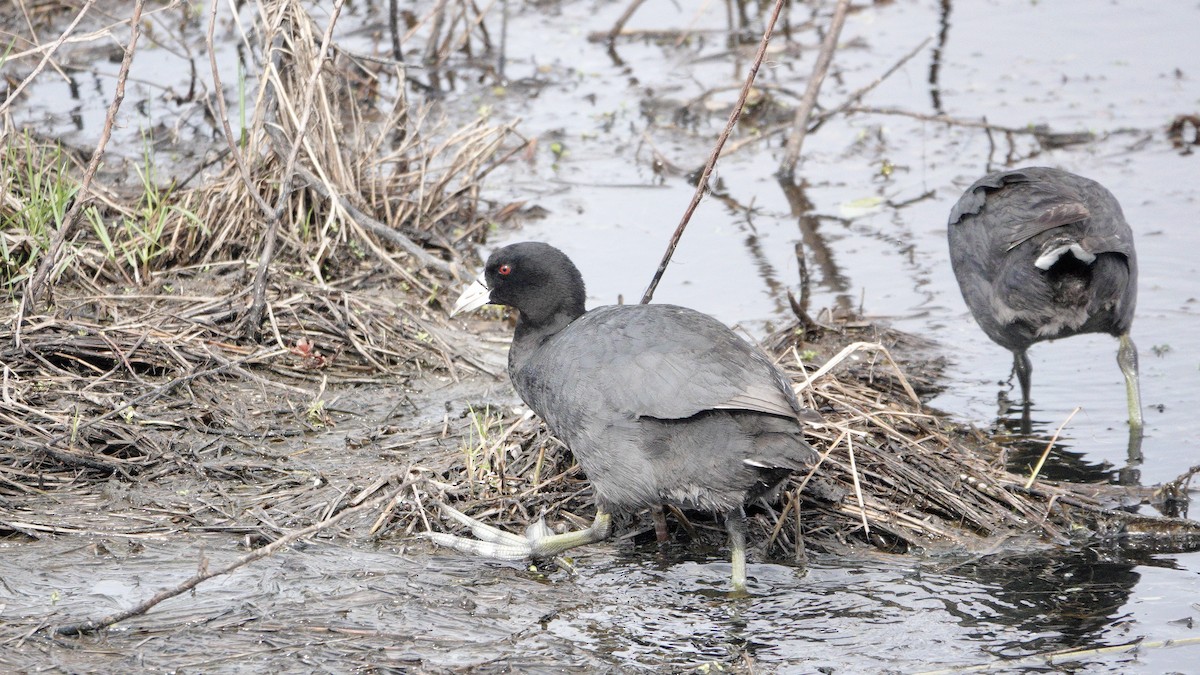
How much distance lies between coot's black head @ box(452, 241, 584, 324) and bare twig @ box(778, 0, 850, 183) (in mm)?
3496

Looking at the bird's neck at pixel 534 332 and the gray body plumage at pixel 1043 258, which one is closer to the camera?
the bird's neck at pixel 534 332

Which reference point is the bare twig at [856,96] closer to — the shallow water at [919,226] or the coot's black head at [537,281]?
the shallow water at [919,226]

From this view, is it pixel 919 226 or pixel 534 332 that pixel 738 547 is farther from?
pixel 919 226

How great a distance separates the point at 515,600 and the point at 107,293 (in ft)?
8.57

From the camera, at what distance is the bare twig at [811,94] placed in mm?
7242

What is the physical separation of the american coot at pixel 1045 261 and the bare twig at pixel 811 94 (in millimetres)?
2266


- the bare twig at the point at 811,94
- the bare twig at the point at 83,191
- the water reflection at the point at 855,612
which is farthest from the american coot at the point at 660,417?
the bare twig at the point at 811,94

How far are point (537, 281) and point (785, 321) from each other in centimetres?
198

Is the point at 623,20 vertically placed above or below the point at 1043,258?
above

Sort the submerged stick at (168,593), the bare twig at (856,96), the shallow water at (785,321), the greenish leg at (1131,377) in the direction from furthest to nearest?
the bare twig at (856,96) → the greenish leg at (1131,377) → the shallow water at (785,321) → the submerged stick at (168,593)

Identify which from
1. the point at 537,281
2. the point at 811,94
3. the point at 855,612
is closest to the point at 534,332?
the point at 537,281

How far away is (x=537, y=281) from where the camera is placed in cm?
428

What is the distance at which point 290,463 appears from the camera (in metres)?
4.46

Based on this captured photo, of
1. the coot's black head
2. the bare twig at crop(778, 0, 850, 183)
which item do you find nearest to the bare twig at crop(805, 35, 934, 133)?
the bare twig at crop(778, 0, 850, 183)
